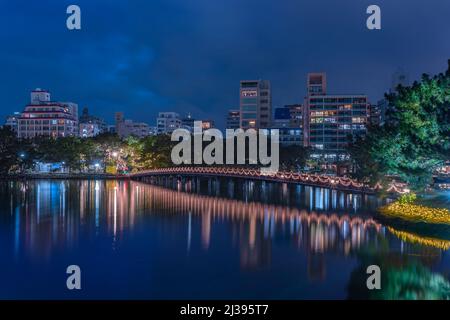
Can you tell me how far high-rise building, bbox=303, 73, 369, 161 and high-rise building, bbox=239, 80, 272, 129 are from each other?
16.0 meters

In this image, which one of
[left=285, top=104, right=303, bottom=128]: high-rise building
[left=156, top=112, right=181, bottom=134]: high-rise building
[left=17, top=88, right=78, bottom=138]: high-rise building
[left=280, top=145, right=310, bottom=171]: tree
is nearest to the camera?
[left=280, top=145, right=310, bottom=171]: tree

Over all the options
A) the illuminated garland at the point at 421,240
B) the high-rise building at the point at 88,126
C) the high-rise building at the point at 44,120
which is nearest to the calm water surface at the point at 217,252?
the illuminated garland at the point at 421,240

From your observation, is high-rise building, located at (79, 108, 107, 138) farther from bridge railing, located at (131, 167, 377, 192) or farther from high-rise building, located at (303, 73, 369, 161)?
bridge railing, located at (131, 167, 377, 192)

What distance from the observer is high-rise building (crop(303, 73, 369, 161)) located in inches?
4668

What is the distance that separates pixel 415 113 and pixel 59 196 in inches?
1313

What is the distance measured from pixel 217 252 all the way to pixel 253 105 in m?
113

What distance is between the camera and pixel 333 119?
392ft

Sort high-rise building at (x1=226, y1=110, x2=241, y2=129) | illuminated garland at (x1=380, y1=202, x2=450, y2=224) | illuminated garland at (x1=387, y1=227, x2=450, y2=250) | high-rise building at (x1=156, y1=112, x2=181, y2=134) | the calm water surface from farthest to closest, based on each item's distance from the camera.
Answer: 1. high-rise building at (x1=156, y1=112, x2=181, y2=134)
2. high-rise building at (x1=226, y1=110, x2=241, y2=129)
3. illuminated garland at (x1=380, y1=202, x2=450, y2=224)
4. illuminated garland at (x1=387, y1=227, x2=450, y2=250)
5. the calm water surface

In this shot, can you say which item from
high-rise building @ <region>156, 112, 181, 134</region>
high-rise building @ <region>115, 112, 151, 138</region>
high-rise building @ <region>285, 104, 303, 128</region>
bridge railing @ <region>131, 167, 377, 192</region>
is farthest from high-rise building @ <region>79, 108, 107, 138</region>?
bridge railing @ <region>131, 167, 377, 192</region>

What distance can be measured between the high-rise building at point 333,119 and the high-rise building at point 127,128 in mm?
77520

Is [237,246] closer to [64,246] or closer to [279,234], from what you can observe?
[279,234]

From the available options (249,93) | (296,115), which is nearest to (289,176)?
(249,93)

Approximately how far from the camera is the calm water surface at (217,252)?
53.4 feet

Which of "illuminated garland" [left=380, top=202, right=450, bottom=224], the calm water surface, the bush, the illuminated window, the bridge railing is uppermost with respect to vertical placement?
the illuminated window
